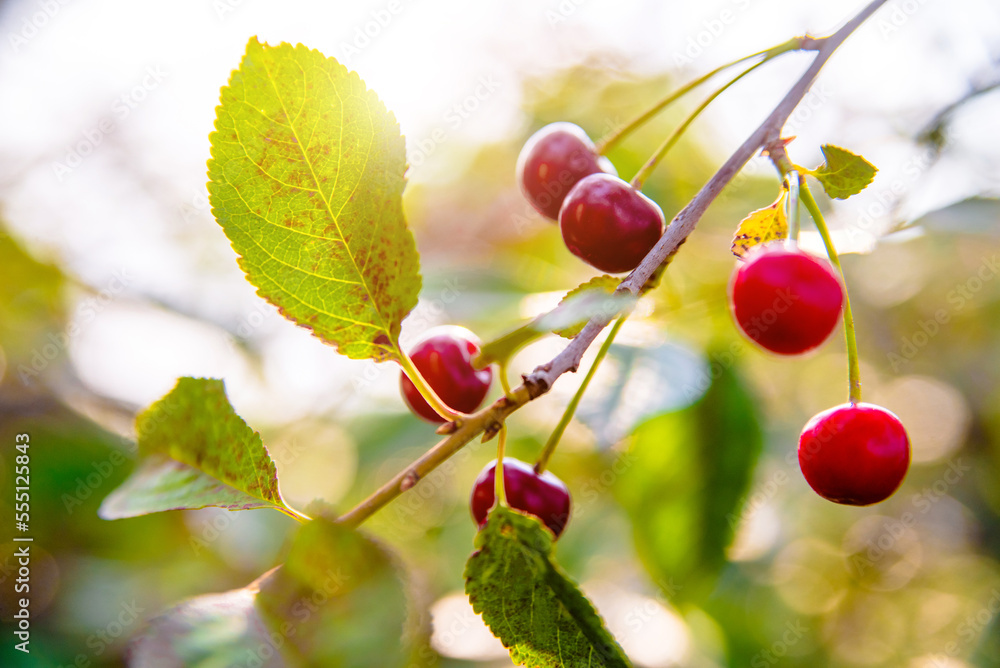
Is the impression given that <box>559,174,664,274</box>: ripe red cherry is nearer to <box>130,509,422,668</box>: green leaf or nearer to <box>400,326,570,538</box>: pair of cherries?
<box>400,326,570,538</box>: pair of cherries

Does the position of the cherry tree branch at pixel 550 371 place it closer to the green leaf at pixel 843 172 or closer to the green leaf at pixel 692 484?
the green leaf at pixel 843 172

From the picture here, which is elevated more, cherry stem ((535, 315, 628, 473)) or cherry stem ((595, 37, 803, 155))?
cherry stem ((595, 37, 803, 155))

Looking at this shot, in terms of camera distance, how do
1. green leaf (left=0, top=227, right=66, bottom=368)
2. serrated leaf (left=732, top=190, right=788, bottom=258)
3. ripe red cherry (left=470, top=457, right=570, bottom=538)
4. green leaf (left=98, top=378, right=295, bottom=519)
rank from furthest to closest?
green leaf (left=0, top=227, right=66, bottom=368), ripe red cherry (left=470, top=457, right=570, bottom=538), serrated leaf (left=732, top=190, right=788, bottom=258), green leaf (left=98, top=378, right=295, bottom=519)

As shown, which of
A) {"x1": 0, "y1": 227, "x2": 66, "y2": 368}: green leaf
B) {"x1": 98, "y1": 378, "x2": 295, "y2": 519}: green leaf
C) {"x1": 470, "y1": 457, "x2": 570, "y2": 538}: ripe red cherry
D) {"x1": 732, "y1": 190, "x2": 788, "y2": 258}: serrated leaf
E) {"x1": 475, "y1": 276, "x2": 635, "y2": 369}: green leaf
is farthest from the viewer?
{"x1": 0, "y1": 227, "x2": 66, "y2": 368}: green leaf

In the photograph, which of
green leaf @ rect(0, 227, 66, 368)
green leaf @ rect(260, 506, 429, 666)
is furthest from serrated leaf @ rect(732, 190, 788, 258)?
green leaf @ rect(0, 227, 66, 368)

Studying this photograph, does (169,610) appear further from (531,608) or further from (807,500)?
(807,500)

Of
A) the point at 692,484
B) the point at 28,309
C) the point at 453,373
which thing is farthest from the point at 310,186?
the point at 28,309
